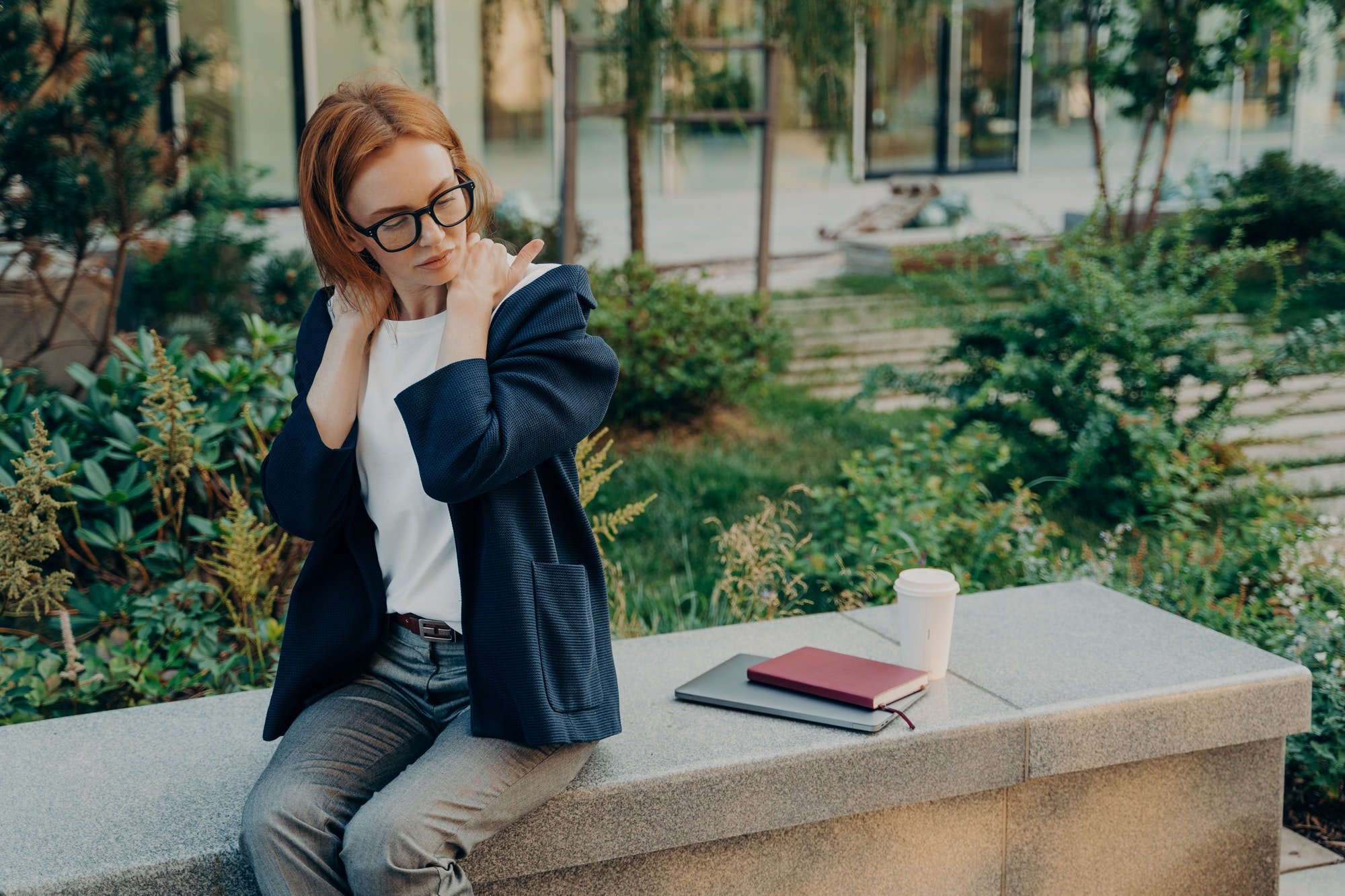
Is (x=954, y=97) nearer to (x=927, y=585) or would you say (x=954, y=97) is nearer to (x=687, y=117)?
(x=687, y=117)

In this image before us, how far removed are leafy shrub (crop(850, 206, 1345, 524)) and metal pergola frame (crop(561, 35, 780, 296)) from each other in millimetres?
1833

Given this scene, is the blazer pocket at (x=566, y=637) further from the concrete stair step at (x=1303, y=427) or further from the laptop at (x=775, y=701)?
the concrete stair step at (x=1303, y=427)

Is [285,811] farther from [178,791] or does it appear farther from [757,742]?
[757,742]

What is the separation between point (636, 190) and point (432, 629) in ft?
16.3

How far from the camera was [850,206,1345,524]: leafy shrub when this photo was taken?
4.71 meters

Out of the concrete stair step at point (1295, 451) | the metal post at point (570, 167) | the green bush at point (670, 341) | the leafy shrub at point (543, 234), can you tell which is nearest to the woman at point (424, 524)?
the green bush at point (670, 341)

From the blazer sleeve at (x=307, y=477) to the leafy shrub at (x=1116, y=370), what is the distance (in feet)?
9.91

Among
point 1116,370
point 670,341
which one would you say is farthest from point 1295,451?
point 670,341

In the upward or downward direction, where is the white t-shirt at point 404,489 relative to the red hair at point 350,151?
downward

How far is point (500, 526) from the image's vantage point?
6.55 feet

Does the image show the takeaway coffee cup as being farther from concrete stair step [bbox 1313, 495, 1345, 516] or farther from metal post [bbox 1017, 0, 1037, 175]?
metal post [bbox 1017, 0, 1037, 175]

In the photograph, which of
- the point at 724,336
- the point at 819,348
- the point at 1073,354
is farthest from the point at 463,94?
the point at 1073,354

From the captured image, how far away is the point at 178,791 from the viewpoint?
217 centimetres

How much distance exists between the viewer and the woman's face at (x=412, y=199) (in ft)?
6.56
